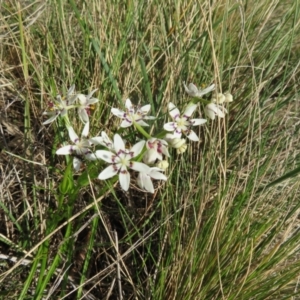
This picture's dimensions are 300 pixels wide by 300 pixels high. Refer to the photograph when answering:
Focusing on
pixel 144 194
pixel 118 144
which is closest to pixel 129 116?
pixel 118 144

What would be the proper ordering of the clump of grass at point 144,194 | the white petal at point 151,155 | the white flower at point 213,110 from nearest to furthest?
the white petal at point 151,155 < the white flower at point 213,110 < the clump of grass at point 144,194

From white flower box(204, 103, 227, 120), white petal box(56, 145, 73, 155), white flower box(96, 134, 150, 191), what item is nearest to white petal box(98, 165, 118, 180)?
white flower box(96, 134, 150, 191)

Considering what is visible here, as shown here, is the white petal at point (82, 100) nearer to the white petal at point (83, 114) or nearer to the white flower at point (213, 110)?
the white petal at point (83, 114)

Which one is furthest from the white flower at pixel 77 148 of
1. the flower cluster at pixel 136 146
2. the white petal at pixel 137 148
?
the white petal at pixel 137 148

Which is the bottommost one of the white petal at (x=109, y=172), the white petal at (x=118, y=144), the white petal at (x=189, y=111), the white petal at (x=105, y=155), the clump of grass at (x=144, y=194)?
the clump of grass at (x=144, y=194)

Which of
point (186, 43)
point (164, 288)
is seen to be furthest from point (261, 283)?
point (186, 43)

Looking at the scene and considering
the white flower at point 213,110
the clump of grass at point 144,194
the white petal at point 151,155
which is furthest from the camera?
the clump of grass at point 144,194

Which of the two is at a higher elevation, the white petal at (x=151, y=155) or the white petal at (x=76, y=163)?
the white petal at (x=151, y=155)

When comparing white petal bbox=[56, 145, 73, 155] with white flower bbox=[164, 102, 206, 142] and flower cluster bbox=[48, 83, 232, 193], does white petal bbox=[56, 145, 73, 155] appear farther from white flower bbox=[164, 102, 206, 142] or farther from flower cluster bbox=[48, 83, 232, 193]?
white flower bbox=[164, 102, 206, 142]
